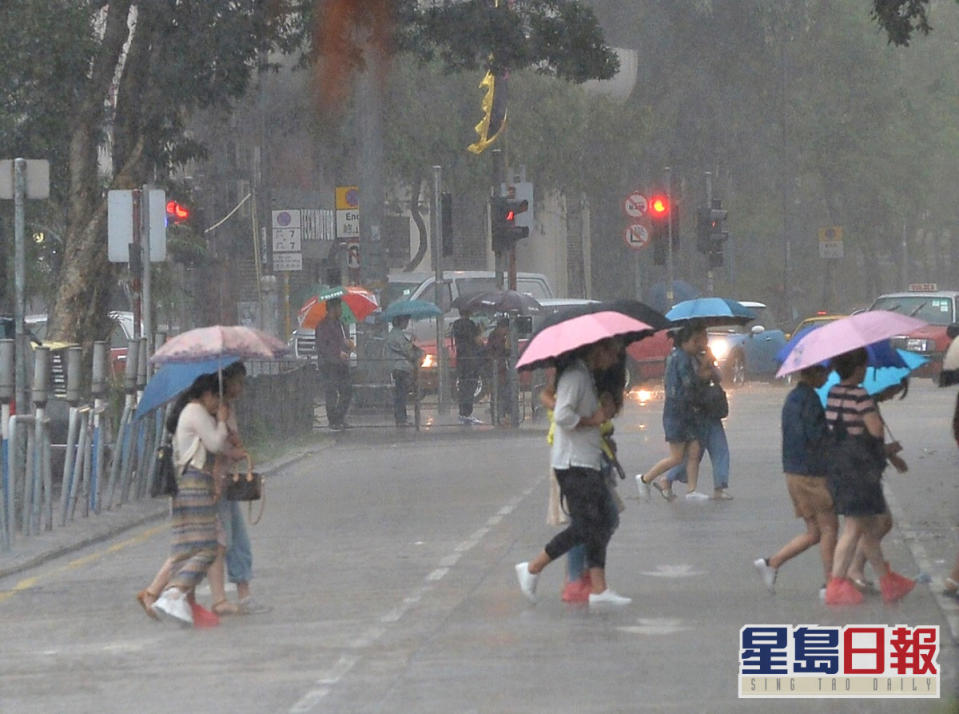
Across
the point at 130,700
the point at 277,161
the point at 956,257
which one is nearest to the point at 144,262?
the point at 130,700

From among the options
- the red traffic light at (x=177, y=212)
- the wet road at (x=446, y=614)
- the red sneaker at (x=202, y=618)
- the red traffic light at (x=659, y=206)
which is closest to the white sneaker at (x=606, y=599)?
the wet road at (x=446, y=614)

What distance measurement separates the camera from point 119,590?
42.1ft

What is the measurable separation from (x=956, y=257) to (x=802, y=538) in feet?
284

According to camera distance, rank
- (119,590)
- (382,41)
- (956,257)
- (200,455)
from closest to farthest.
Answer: (200,455) < (119,590) < (382,41) < (956,257)

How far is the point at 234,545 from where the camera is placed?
37.7 feet

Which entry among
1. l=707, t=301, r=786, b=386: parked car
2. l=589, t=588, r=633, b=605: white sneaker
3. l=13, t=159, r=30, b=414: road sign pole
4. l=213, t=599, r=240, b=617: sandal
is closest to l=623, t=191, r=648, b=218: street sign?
l=707, t=301, r=786, b=386: parked car

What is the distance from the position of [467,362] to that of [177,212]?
15.1 ft

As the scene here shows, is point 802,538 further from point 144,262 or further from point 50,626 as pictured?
point 144,262

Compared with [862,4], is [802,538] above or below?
below

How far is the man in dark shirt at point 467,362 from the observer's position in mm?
28109

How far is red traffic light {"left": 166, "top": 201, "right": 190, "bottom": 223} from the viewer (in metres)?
26.3

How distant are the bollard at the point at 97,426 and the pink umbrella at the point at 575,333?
6230 millimetres

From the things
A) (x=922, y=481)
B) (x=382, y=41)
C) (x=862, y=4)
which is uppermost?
(x=862, y=4)

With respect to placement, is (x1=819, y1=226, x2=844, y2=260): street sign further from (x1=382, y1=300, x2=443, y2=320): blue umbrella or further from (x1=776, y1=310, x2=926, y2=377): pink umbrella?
(x1=776, y1=310, x2=926, y2=377): pink umbrella
